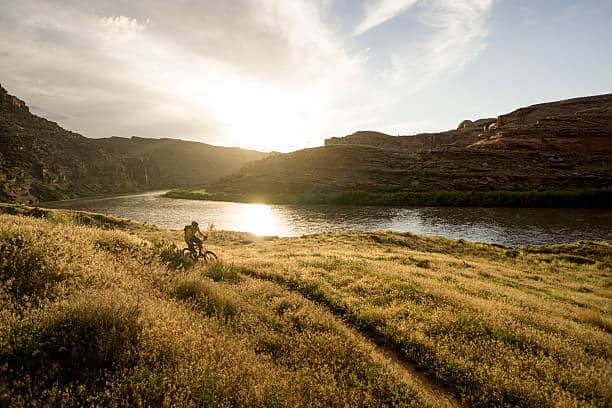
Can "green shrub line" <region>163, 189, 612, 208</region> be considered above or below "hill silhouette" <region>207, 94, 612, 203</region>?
below

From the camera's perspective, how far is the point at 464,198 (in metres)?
60.4

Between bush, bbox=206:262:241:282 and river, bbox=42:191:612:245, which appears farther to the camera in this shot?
river, bbox=42:191:612:245

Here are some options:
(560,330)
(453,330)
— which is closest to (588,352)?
(560,330)

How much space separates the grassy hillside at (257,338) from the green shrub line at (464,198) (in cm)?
5207

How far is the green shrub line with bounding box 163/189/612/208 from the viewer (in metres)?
54.5

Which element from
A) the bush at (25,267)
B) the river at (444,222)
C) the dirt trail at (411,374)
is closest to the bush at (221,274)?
the bush at (25,267)

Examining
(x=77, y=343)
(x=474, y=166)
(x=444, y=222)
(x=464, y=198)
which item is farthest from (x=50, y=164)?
(x=474, y=166)

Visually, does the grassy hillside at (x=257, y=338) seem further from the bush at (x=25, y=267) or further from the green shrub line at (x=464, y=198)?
the green shrub line at (x=464, y=198)

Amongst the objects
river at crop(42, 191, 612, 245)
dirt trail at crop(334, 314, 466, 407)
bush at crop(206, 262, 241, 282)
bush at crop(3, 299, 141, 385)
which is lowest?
river at crop(42, 191, 612, 245)

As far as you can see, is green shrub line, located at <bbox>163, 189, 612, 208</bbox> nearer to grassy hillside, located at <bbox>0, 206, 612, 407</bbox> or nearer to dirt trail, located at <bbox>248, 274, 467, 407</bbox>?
grassy hillside, located at <bbox>0, 206, 612, 407</bbox>

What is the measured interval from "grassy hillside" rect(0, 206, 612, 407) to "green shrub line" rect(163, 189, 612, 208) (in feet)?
171

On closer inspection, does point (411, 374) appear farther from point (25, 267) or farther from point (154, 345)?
point (25, 267)

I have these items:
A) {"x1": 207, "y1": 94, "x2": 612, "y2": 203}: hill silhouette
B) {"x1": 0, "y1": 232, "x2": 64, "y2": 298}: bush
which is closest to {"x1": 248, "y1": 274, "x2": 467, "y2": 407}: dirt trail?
{"x1": 0, "y1": 232, "x2": 64, "y2": 298}: bush

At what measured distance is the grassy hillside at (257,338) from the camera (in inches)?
172
